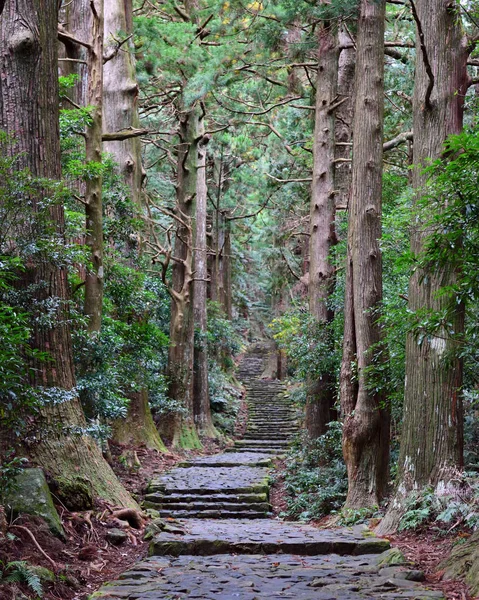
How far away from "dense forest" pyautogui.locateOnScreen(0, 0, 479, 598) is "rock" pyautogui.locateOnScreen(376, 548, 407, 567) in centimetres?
63

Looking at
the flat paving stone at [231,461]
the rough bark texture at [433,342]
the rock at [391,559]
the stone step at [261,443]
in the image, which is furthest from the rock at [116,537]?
the stone step at [261,443]

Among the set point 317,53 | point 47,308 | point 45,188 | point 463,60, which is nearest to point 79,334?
point 47,308

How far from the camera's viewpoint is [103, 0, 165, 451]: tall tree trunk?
13.3m

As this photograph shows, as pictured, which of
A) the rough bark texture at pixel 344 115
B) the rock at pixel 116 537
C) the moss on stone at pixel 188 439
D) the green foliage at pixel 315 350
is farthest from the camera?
the moss on stone at pixel 188 439

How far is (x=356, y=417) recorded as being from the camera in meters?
8.79

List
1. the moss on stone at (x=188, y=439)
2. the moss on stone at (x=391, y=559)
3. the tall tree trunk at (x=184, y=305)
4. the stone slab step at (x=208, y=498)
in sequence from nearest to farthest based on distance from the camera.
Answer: the moss on stone at (x=391, y=559)
the stone slab step at (x=208, y=498)
the moss on stone at (x=188, y=439)
the tall tree trunk at (x=184, y=305)

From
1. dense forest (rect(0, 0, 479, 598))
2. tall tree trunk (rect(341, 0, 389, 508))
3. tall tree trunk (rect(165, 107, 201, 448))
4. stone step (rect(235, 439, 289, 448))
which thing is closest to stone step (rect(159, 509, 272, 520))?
dense forest (rect(0, 0, 479, 598))

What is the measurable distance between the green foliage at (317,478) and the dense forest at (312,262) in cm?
5

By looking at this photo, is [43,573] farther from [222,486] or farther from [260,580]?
[222,486]

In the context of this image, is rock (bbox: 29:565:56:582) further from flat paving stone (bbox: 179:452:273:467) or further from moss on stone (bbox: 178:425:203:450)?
moss on stone (bbox: 178:425:203:450)

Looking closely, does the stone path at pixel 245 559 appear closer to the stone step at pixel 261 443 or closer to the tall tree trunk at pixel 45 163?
the tall tree trunk at pixel 45 163

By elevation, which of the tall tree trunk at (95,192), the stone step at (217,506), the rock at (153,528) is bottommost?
the stone step at (217,506)

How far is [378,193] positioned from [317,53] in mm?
6201

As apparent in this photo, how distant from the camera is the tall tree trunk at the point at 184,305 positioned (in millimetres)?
16531
